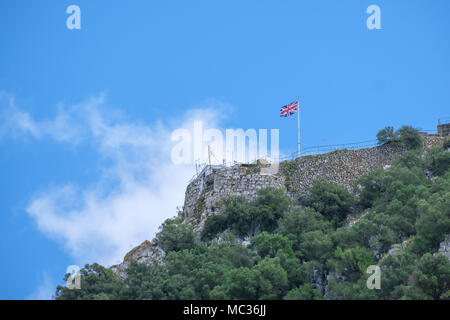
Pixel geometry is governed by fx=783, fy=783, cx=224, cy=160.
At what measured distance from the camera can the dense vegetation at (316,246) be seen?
39.5 metres

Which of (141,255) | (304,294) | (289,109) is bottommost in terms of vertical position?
(304,294)

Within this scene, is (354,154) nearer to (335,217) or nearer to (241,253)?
(335,217)

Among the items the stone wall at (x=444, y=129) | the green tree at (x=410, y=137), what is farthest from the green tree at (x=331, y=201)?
the stone wall at (x=444, y=129)

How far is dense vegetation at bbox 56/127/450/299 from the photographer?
39.5 metres

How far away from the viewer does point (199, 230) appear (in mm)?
54562

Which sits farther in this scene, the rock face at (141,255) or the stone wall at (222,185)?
the stone wall at (222,185)

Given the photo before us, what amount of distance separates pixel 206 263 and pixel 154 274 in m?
3.12

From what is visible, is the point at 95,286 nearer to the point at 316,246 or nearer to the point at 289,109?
the point at 316,246

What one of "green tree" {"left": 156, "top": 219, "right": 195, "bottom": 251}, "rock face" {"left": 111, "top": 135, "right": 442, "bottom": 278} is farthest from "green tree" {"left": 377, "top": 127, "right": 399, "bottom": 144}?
"green tree" {"left": 156, "top": 219, "right": 195, "bottom": 251}

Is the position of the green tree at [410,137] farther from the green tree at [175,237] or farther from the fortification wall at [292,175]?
the green tree at [175,237]

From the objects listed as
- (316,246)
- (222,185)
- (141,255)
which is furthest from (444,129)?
(141,255)

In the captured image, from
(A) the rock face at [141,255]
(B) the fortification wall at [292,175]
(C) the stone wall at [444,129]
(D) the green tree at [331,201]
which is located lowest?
(A) the rock face at [141,255]

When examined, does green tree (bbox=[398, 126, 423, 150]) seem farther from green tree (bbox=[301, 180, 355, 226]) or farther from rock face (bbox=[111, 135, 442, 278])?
green tree (bbox=[301, 180, 355, 226])

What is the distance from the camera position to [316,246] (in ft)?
149
